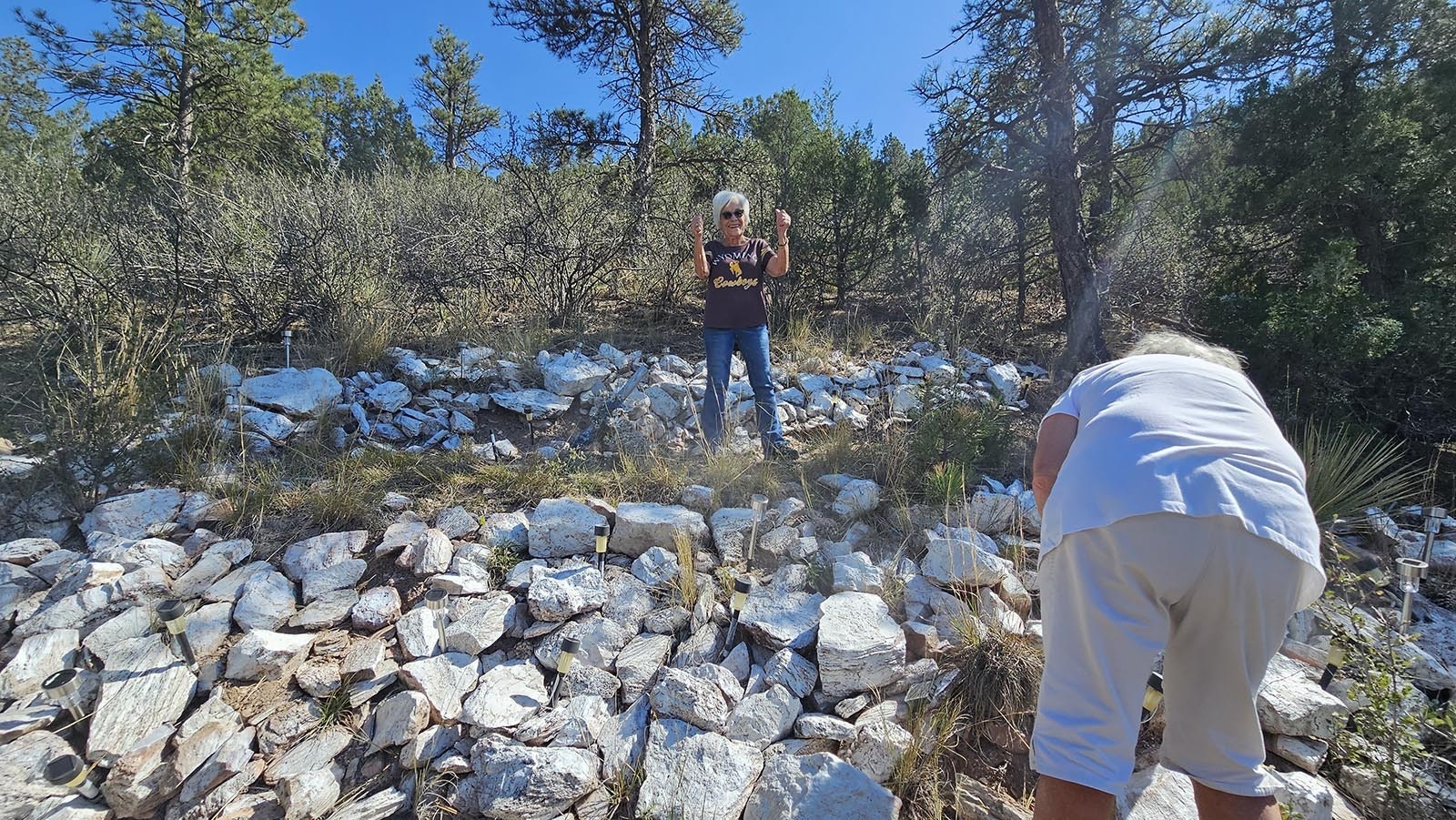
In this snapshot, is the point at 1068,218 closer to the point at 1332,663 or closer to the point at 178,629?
the point at 1332,663

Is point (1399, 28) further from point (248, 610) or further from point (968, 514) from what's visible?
point (248, 610)

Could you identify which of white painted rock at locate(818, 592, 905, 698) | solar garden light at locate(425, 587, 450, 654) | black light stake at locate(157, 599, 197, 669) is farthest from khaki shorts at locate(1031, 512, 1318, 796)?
black light stake at locate(157, 599, 197, 669)

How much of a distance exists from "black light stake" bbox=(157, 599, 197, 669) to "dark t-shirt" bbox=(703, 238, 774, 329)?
302cm

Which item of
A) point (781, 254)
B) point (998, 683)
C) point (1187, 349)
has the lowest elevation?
point (998, 683)

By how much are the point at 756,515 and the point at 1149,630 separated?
2.19m

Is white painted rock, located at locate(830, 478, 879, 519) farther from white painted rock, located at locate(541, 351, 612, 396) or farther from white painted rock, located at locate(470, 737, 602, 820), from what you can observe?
white painted rock, located at locate(541, 351, 612, 396)

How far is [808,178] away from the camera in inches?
273

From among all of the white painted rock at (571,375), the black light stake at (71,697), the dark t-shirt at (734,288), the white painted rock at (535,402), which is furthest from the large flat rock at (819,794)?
the white painted rock at (571,375)

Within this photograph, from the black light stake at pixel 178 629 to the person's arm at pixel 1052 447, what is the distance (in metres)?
3.08

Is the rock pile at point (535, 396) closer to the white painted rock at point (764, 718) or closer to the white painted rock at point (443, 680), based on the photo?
the white painted rock at point (443, 680)

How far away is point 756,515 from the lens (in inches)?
134

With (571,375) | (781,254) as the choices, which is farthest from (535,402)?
(781,254)

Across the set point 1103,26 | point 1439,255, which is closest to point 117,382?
point 1103,26

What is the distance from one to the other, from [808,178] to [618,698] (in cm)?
601
